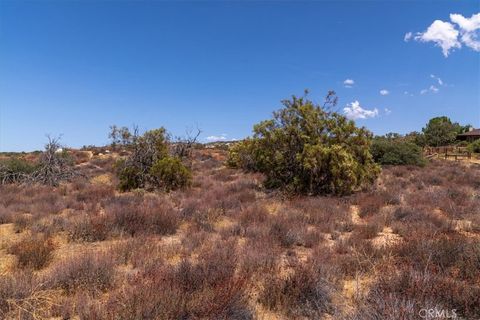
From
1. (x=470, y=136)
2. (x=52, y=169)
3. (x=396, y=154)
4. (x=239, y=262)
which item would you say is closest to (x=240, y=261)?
(x=239, y=262)

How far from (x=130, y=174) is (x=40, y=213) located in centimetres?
592

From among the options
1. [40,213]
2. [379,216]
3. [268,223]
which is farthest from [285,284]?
[40,213]

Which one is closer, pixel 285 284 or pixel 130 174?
pixel 285 284

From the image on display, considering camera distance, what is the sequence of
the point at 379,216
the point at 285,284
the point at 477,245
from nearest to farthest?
the point at 285,284, the point at 477,245, the point at 379,216

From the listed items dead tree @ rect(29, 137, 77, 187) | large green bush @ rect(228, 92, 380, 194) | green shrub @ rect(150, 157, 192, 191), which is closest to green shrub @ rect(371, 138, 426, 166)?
large green bush @ rect(228, 92, 380, 194)

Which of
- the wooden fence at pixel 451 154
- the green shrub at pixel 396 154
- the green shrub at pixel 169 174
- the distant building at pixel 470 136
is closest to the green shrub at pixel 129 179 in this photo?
the green shrub at pixel 169 174

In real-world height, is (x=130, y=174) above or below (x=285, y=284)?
above

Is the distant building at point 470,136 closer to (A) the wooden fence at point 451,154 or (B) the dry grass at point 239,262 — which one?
(A) the wooden fence at point 451,154

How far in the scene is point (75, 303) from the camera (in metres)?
4.33

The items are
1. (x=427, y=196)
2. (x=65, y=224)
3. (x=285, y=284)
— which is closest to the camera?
(x=285, y=284)

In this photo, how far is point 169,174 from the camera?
15.7 metres

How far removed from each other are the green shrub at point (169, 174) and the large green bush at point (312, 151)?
143 inches

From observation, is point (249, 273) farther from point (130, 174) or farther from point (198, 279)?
point (130, 174)

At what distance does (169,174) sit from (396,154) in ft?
58.4
